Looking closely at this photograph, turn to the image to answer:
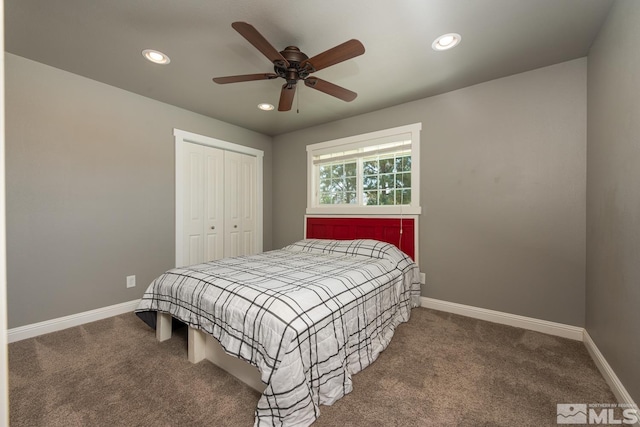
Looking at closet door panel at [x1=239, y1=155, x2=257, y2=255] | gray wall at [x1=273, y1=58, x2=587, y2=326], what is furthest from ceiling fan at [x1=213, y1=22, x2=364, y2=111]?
closet door panel at [x1=239, y1=155, x2=257, y2=255]

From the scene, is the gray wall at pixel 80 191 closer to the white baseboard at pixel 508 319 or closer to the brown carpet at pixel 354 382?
the brown carpet at pixel 354 382

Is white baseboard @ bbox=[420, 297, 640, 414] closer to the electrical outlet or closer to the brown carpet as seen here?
the brown carpet

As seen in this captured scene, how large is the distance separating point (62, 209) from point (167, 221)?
0.92m

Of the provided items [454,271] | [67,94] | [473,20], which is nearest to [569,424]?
[454,271]

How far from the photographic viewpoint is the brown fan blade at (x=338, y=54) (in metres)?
1.59

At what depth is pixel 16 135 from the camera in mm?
2203

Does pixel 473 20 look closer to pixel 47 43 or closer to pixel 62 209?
pixel 47 43

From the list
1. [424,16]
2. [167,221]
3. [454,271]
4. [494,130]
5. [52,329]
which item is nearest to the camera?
[424,16]

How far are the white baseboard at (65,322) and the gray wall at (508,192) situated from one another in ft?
10.7

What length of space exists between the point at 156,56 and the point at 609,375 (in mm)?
3923

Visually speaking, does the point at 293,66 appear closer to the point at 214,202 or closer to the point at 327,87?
the point at 327,87

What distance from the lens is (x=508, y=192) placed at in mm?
2496

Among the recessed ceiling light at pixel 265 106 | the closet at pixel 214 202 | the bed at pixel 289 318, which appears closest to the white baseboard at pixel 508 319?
the bed at pixel 289 318

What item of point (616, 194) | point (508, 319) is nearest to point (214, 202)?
point (508, 319)
